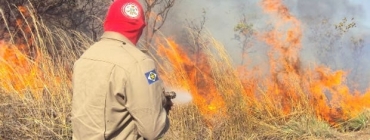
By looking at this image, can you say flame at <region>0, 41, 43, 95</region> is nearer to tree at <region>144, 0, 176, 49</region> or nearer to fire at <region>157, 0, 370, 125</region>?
fire at <region>157, 0, 370, 125</region>

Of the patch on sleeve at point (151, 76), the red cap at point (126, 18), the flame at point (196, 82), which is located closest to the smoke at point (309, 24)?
the flame at point (196, 82)

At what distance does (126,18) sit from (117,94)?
35 cm

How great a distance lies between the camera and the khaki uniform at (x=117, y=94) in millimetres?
2059

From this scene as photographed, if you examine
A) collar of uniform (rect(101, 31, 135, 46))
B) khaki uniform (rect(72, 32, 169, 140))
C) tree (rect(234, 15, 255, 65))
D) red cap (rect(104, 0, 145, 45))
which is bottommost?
tree (rect(234, 15, 255, 65))

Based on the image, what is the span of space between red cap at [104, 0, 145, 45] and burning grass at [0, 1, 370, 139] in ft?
6.10

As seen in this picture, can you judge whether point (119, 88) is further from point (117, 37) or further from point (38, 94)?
point (38, 94)

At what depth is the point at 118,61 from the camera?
2.09 m

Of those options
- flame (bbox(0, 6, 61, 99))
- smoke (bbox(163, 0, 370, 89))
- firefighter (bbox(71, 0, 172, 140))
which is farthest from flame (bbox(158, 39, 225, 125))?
smoke (bbox(163, 0, 370, 89))

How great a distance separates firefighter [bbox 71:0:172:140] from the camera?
206 centimetres

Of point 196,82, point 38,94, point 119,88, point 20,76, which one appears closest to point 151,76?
point 119,88

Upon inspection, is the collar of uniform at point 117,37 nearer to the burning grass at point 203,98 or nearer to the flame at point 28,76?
the burning grass at point 203,98

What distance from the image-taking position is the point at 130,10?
2162mm

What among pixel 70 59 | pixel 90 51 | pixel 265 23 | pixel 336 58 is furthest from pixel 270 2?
pixel 90 51

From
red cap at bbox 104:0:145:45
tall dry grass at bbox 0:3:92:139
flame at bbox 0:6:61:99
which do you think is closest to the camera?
red cap at bbox 104:0:145:45
